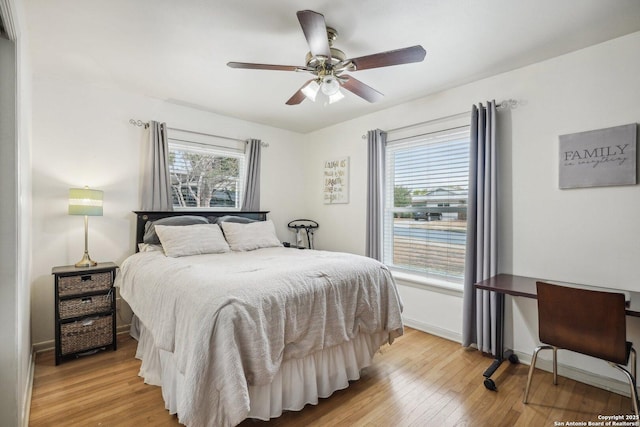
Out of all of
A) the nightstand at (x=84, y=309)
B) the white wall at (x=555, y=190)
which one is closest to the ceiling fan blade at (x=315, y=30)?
the white wall at (x=555, y=190)

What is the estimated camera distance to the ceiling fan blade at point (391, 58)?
5.94ft

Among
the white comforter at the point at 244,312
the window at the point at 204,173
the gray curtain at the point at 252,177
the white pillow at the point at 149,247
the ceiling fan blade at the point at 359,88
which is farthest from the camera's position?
the gray curtain at the point at 252,177

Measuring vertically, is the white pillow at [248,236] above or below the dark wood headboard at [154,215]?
below

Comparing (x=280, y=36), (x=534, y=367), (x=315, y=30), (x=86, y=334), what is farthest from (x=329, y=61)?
(x=86, y=334)

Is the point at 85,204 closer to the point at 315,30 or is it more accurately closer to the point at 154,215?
the point at 154,215

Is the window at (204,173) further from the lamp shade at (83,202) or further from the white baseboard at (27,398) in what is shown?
the white baseboard at (27,398)

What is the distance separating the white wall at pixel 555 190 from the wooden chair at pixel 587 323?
0.68 meters

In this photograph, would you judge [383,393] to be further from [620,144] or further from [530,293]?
[620,144]

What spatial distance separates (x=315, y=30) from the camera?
1692 mm

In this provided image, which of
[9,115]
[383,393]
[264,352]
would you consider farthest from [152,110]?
[383,393]

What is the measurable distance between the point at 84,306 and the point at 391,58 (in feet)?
10.4

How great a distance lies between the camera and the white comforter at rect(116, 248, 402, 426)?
1.48 metres

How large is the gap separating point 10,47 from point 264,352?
77.2 inches

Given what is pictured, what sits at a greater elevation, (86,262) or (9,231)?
(9,231)
